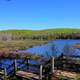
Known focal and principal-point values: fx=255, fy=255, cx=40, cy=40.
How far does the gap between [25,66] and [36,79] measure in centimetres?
536

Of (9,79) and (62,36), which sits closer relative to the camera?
(9,79)

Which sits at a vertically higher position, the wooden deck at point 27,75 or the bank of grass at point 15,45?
the wooden deck at point 27,75

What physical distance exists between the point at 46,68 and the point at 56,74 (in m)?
2.97

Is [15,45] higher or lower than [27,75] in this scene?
lower

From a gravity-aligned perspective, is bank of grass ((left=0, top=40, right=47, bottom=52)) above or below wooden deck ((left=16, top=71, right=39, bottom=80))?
below

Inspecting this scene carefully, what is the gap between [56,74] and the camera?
17.1m

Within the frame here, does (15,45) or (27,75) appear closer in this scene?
(27,75)

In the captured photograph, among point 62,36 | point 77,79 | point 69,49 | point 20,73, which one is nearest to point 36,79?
point 20,73

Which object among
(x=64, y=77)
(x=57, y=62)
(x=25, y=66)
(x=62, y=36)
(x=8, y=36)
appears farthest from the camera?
(x=62, y=36)

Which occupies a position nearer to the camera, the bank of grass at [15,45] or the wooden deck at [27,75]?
the wooden deck at [27,75]

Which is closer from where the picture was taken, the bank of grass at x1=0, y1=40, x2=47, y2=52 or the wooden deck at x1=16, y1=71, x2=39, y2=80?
the wooden deck at x1=16, y1=71, x2=39, y2=80

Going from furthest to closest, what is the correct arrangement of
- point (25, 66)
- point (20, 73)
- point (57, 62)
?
point (25, 66)
point (57, 62)
point (20, 73)

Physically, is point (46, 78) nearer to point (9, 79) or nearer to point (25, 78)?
point (25, 78)

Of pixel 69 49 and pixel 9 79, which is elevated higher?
pixel 69 49
